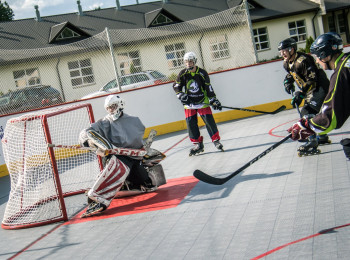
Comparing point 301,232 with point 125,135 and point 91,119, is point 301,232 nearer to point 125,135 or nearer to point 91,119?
point 125,135

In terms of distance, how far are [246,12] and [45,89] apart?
5307 mm

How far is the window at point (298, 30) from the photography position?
2460 centimetres

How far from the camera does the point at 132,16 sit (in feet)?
85.0

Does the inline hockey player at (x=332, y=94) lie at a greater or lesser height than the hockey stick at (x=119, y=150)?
greater

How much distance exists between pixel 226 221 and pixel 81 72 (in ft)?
24.8

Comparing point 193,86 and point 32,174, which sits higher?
point 193,86

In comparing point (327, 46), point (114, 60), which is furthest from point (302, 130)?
point (114, 60)

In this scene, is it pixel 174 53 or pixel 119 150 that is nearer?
pixel 119 150

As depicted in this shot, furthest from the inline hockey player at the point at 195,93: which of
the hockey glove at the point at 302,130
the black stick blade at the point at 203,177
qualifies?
the hockey glove at the point at 302,130

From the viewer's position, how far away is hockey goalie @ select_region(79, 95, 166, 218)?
16.8 ft

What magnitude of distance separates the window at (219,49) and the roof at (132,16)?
43.4 feet

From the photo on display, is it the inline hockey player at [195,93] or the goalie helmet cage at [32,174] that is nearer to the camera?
the goalie helmet cage at [32,174]

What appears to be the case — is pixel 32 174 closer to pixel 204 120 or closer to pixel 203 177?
pixel 203 177

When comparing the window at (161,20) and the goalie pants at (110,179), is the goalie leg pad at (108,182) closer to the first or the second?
the goalie pants at (110,179)
